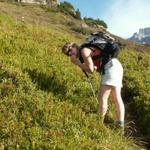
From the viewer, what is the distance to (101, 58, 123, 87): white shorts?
10929 mm

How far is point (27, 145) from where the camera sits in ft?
28.9

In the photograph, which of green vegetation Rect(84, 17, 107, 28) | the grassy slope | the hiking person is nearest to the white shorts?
the hiking person

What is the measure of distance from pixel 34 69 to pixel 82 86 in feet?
4.92

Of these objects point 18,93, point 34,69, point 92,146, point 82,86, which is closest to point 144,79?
point 82,86

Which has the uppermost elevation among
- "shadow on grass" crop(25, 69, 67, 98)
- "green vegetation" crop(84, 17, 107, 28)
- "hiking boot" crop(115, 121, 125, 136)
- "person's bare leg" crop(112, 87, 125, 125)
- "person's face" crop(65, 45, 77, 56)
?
"green vegetation" crop(84, 17, 107, 28)

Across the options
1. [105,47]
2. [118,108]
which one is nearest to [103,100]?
[118,108]

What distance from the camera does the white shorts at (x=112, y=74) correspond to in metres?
10.9

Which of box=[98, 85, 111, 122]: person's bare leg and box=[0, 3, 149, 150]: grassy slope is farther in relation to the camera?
box=[98, 85, 111, 122]: person's bare leg

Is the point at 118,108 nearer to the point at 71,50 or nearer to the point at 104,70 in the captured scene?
the point at 104,70

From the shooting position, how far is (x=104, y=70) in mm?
11156

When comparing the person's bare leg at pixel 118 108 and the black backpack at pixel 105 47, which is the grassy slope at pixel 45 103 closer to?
the person's bare leg at pixel 118 108

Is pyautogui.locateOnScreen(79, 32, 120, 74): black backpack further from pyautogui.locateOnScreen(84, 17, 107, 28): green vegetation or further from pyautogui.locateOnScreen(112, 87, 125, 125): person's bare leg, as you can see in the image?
pyautogui.locateOnScreen(84, 17, 107, 28): green vegetation

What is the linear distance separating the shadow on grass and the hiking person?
1064 millimetres

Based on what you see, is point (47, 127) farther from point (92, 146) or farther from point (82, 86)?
point (82, 86)
